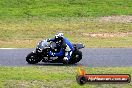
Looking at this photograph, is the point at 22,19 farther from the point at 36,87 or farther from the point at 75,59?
the point at 36,87

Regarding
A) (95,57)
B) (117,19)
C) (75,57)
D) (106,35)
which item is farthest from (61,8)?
(75,57)

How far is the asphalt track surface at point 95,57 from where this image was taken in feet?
64.9

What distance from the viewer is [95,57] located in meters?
21.5

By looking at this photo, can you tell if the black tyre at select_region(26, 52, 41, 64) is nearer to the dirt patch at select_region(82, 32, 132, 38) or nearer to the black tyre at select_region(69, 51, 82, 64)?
the black tyre at select_region(69, 51, 82, 64)

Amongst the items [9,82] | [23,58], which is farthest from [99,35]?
[9,82]

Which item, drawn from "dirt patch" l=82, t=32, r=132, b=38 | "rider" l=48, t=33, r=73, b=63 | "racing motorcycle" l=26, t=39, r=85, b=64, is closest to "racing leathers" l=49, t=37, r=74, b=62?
"rider" l=48, t=33, r=73, b=63

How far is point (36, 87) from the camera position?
13.6 meters

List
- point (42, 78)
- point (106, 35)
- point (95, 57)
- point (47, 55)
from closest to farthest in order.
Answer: point (42, 78) → point (47, 55) → point (95, 57) → point (106, 35)

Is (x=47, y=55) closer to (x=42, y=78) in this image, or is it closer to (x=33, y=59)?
(x=33, y=59)

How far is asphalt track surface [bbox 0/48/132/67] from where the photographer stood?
19781 mm

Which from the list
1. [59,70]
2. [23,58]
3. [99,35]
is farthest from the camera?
[99,35]

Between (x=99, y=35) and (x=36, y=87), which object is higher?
(x=36, y=87)

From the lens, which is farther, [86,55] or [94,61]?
[86,55]

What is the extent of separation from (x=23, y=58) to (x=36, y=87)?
290 inches
